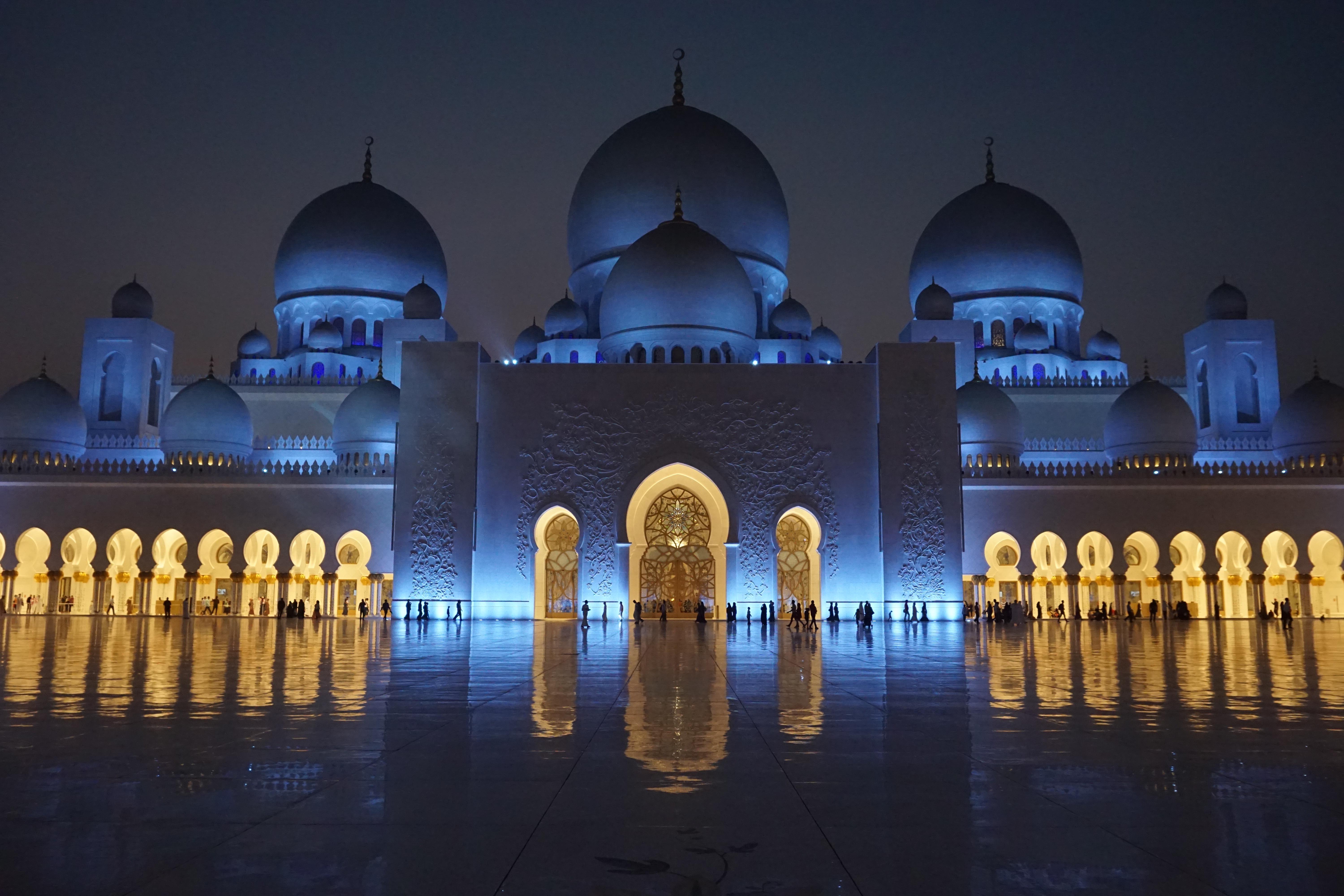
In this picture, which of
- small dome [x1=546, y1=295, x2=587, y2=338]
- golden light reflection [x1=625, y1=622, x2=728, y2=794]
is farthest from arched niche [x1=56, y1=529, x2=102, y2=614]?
golden light reflection [x1=625, y1=622, x2=728, y2=794]

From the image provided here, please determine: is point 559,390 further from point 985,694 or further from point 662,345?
point 985,694

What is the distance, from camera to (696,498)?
66.2 ft

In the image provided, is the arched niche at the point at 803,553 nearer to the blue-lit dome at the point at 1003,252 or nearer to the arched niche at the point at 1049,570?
the arched niche at the point at 1049,570

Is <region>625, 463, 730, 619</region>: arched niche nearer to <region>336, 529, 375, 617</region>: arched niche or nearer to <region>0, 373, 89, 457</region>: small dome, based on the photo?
<region>336, 529, 375, 617</region>: arched niche

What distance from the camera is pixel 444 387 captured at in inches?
768

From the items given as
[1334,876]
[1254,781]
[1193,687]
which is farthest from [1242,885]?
[1193,687]

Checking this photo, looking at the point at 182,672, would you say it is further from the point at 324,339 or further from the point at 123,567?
the point at 324,339

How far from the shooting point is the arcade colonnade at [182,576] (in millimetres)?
20109

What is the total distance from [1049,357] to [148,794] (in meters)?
25.1

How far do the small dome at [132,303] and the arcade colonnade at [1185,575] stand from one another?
19.1m

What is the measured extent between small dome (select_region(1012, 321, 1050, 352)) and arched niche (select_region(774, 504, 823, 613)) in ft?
29.1

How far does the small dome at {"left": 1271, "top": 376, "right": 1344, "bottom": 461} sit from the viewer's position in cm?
2180

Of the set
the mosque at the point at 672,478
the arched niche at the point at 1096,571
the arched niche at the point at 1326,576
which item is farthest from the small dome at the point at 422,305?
the arched niche at the point at 1326,576

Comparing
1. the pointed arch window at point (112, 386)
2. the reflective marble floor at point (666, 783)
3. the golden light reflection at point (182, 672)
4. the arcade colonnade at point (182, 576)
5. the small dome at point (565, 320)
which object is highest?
the small dome at point (565, 320)
